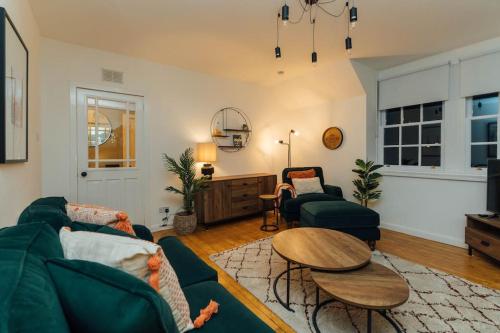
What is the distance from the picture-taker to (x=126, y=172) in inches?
139

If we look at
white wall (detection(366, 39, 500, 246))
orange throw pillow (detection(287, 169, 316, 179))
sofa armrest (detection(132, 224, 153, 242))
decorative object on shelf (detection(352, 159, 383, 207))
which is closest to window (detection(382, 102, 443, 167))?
white wall (detection(366, 39, 500, 246))

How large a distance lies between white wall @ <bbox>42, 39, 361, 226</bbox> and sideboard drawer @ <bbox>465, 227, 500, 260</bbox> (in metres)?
2.08

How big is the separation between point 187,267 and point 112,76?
300cm

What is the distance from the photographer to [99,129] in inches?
132

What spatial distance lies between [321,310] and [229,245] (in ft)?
5.07

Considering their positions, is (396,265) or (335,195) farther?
(335,195)

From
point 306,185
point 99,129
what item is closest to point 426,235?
point 306,185

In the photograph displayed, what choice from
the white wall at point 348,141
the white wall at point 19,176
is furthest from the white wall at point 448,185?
the white wall at point 19,176

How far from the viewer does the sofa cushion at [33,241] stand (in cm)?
75

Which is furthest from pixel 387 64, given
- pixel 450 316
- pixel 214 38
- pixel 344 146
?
pixel 450 316

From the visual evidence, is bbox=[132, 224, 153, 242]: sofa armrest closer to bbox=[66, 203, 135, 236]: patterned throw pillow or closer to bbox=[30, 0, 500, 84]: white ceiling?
bbox=[66, 203, 135, 236]: patterned throw pillow

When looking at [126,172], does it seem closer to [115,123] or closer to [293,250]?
[115,123]

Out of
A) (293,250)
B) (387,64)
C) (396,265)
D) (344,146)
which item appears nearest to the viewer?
(293,250)

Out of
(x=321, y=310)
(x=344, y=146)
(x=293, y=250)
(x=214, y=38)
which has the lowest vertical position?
(x=321, y=310)
